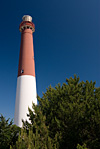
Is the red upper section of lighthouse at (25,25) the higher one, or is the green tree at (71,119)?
the red upper section of lighthouse at (25,25)

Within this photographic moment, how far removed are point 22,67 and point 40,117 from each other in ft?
42.3

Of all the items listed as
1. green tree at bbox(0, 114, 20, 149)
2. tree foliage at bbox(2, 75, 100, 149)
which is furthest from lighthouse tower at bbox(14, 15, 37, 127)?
tree foliage at bbox(2, 75, 100, 149)

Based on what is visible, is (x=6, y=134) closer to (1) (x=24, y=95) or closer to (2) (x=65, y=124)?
(2) (x=65, y=124)

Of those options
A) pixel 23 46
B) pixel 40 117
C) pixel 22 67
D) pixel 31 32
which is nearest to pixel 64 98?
pixel 40 117

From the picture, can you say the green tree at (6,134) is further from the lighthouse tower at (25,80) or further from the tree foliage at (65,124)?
the lighthouse tower at (25,80)

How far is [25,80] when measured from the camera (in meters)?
23.5

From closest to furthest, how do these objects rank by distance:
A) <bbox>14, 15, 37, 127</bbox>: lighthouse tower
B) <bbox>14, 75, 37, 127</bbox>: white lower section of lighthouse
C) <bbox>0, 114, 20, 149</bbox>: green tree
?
<bbox>0, 114, 20, 149</bbox>: green tree → <bbox>14, 75, 37, 127</bbox>: white lower section of lighthouse → <bbox>14, 15, 37, 127</bbox>: lighthouse tower

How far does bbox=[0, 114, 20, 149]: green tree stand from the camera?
48.6 ft

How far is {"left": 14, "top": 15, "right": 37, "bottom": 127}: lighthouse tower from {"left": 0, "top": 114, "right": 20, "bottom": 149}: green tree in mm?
4197

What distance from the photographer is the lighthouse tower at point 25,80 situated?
21.7 m

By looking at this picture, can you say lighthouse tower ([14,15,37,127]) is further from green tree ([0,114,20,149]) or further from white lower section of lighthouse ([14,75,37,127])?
green tree ([0,114,20,149])

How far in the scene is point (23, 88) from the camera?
2314 centimetres

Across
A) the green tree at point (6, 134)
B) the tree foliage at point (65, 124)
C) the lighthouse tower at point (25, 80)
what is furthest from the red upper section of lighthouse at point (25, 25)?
the green tree at point (6, 134)

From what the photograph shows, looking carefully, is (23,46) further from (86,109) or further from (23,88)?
(86,109)
